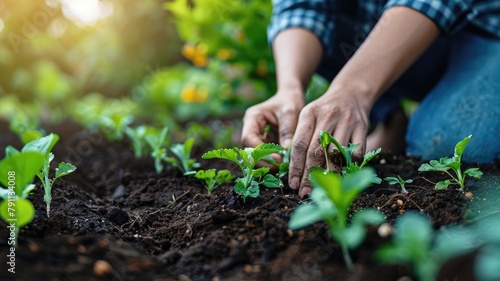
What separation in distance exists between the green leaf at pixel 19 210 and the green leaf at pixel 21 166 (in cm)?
6

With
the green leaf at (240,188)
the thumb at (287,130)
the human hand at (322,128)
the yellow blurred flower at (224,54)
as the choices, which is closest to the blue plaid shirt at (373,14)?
the human hand at (322,128)

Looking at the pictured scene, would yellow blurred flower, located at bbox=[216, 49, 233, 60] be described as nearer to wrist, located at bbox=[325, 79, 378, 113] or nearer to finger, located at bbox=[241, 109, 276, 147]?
finger, located at bbox=[241, 109, 276, 147]

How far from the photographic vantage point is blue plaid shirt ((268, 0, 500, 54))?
6.52 feet

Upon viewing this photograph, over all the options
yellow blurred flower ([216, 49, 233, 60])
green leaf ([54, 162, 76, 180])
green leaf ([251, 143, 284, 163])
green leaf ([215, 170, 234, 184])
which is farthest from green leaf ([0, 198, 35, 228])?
yellow blurred flower ([216, 49, 233, 60])

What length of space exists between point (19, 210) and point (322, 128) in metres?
0.90

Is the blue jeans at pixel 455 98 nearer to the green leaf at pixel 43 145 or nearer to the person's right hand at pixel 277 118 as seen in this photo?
the person's right hand at pixel 277 118

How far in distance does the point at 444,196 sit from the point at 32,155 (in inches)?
39.2

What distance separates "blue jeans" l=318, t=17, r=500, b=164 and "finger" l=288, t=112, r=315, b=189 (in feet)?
2.85

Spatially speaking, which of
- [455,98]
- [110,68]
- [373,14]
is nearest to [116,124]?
[373,14]

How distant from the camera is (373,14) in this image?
2576mm

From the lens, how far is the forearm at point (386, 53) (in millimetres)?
1815

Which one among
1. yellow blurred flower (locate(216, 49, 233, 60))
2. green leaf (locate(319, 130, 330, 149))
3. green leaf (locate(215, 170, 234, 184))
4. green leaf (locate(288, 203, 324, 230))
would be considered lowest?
yellow blurred flower (locate(216, 49, 233, 60))

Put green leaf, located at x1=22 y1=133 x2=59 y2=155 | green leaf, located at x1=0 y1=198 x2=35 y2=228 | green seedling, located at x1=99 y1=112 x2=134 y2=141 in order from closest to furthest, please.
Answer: green leaf, located at x1=0 y1=198 x2=35 y2=228 < green leaf, located at x1=22 y1=133 x2=59 y2=155 < green seedling, located at x1=99 y1=112 x2=134 y2=141

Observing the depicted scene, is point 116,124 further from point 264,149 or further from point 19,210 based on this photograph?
point 19,210
